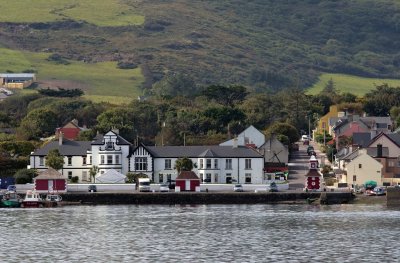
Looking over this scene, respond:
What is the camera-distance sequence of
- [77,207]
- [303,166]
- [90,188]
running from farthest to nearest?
[303,166], [90,188], [77,207]

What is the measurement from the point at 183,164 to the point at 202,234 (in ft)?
142

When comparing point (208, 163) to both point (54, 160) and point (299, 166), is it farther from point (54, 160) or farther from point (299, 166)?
point (299, 166)

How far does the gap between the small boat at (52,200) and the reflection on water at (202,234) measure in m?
3.40

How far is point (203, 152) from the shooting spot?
13438 cm

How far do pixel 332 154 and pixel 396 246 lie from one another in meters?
72.9

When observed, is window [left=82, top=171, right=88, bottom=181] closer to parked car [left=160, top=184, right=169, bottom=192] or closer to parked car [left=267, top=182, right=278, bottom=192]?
parked car [left=160, top=184, right=169, bottom=192]

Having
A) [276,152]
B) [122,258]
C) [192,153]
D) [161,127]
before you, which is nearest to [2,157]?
[192,153]

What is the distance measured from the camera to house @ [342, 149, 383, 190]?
5143 inches

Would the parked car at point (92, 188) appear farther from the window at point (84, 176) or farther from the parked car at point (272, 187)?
the parked car at point (272, 187)

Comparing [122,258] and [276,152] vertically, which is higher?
[276,152]

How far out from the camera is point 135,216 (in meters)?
104

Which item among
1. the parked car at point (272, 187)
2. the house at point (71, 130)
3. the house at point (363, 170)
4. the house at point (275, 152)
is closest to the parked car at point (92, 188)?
the parked car at point (272, 187)

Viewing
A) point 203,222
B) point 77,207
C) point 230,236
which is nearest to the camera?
point 230,236

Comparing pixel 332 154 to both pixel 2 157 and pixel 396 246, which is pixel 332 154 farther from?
pixel 396 246
